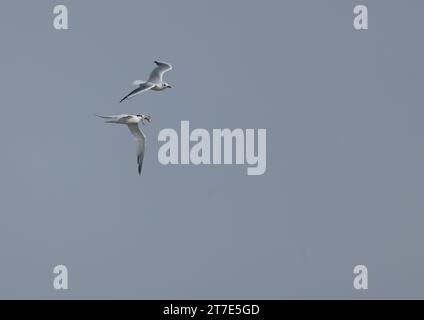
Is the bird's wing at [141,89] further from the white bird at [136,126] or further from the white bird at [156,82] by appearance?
the white bird at [136,126]

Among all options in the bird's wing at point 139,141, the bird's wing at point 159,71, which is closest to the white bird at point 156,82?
the bird's wing at point 159,71

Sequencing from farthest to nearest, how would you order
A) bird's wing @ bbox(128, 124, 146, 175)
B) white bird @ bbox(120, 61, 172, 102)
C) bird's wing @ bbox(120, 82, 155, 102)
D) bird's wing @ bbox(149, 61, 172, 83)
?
bird's wing @ bbox(128, 124, 146, 175) < bird's wing @ bbox(149, 61, 172, 83) < white bird @ bbox(120, 61, 172, 102) < bird's wing @ bbox(120, 82, 155, 102)

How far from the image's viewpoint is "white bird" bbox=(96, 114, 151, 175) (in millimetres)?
31594

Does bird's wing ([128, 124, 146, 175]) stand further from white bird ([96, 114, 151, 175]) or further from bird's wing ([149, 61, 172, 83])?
bird's wing ([149, 61, 172, 83])

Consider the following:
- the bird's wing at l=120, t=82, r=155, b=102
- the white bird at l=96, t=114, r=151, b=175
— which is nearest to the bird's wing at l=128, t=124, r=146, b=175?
the white bird at l=96, t=114, r=151, b=175

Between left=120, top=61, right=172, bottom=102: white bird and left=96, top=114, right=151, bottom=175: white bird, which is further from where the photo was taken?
left=96, top=114, right=151, bottom=175: white bird

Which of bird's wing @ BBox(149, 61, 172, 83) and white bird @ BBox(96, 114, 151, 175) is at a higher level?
bird's wing @ BBox(149, 61, 172, 83)

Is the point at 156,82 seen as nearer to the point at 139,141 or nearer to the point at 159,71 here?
the point at 159,71

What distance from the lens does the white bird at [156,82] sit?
29.0 m

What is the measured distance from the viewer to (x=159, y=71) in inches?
1247

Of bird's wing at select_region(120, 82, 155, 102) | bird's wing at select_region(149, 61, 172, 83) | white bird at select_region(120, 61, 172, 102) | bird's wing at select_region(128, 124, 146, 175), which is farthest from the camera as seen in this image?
bird's wing at select_region(128, 124, 146, 175)
